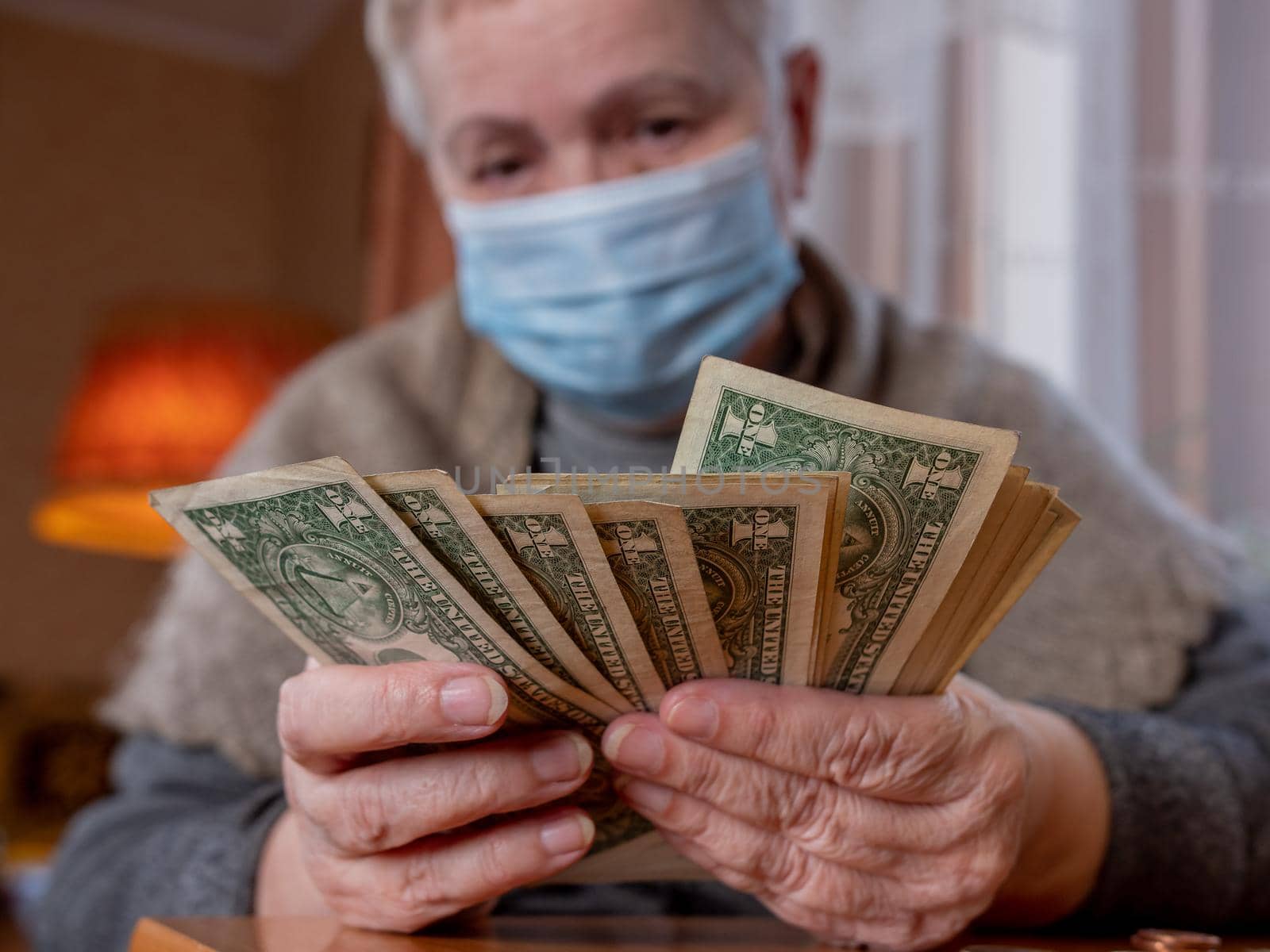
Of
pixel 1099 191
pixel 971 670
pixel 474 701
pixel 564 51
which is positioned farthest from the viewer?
pixel 1099 191

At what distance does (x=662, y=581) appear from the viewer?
22.9 inches

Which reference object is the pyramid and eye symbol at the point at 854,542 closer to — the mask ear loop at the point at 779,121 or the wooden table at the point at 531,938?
the wooden table at the point at 531,938

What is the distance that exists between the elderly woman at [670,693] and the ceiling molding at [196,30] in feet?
11.2

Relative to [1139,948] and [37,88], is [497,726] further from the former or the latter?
[37,88]

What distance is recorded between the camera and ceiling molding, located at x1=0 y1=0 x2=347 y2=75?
4.29 metres

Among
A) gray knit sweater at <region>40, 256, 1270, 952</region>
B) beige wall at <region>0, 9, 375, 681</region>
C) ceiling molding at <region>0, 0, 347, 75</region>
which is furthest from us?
ceiling molding at <region>0, 0, 347, 75</region>

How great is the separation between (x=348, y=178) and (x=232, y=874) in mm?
3632

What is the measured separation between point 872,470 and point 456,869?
0.31m

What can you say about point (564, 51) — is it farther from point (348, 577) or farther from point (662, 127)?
point (348, 577)

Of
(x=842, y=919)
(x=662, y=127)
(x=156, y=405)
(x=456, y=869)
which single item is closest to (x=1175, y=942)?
(x=842, y=919)

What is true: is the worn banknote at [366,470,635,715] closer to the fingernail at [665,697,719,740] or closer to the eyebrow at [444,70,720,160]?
the fingernail at [665,697,719,740]

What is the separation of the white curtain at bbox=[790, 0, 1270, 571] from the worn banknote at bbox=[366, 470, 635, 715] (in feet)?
3.92

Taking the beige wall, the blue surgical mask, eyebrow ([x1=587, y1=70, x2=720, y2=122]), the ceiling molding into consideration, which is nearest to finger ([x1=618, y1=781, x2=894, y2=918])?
the blue surgical mask

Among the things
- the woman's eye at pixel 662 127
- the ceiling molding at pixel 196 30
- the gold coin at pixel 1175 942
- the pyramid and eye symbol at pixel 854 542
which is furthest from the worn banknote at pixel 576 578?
the ceiling molding at pixel 196 30
